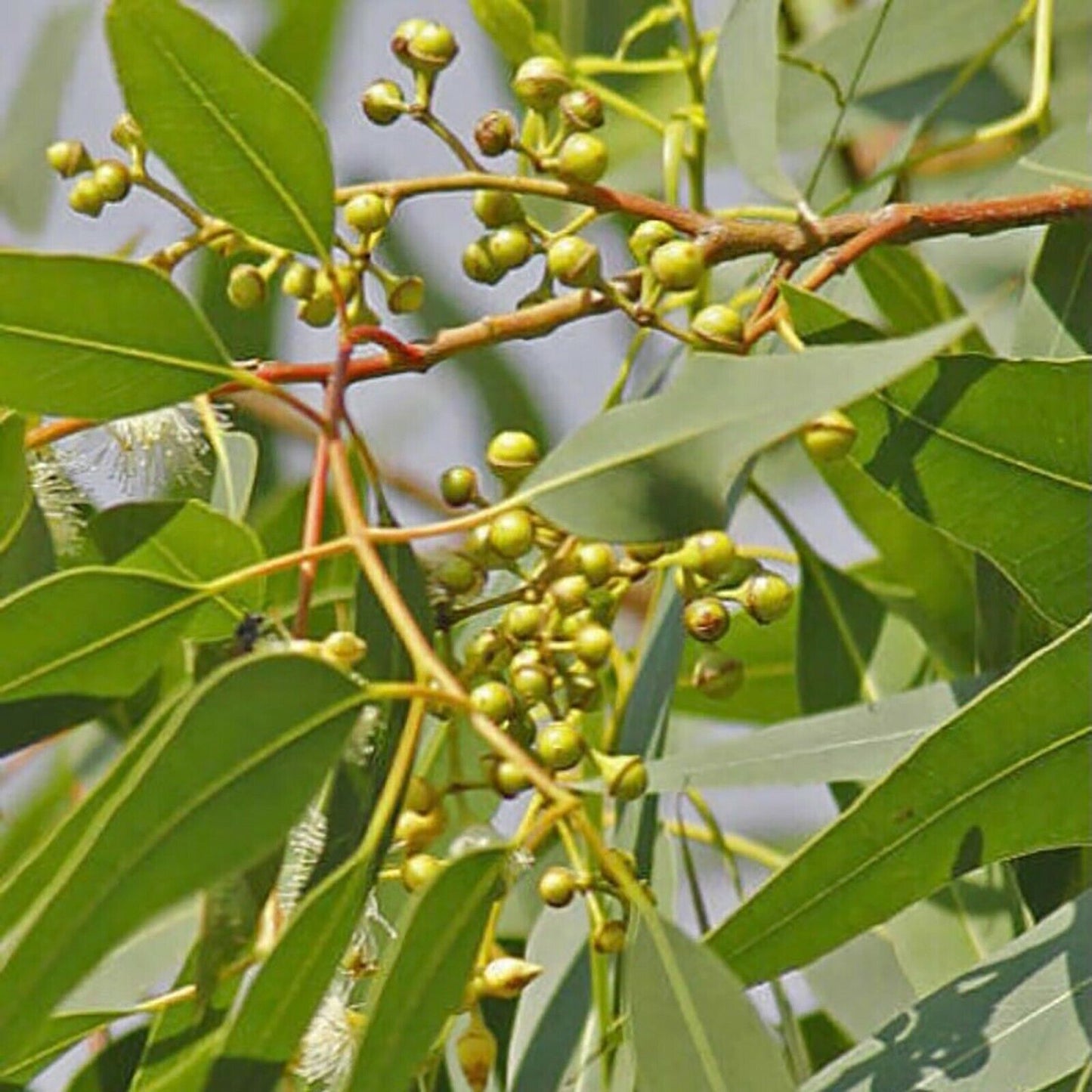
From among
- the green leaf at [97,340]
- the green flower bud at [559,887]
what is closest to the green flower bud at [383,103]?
the green leaf at [97,340]

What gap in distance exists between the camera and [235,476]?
1.48 m

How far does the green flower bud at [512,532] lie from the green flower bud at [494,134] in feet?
0.58

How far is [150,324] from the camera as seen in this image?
4.00 feet

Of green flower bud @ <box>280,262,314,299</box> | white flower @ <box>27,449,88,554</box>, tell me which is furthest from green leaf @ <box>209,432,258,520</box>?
green flower bud @ <box>280,262,314,299</box>

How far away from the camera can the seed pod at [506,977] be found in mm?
1196

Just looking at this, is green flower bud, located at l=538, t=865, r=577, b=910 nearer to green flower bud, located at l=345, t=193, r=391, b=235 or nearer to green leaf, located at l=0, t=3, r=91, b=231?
green flower bud, located at l=345, t=193, r=391, b=235

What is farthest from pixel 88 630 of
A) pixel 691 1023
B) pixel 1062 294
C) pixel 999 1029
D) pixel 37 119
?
pixel 37 119

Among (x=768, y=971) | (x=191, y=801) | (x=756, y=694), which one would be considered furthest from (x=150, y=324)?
(x=756, y=694)

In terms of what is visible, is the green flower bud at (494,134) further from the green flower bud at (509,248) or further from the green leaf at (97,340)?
the green leaf at (97,340)

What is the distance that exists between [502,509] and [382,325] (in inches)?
5.0

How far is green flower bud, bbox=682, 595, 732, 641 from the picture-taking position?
121 cm

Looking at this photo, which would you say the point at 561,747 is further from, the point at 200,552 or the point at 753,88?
the point at 753,88

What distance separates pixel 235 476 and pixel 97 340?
10.8 inches

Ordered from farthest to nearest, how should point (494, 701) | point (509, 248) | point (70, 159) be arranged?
point (70, 159), point (509, 248), point (494, 701)
